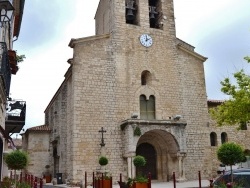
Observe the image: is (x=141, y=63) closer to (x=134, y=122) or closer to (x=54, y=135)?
(x=134, y=122)

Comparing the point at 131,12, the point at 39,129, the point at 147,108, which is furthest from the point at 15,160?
the point at 131,12

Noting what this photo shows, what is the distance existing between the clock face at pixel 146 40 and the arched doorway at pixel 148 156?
6490mm

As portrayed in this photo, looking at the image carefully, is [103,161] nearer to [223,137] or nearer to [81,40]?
[81,40]

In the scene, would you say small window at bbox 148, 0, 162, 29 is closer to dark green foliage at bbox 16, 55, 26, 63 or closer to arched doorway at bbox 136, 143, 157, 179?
arched doorway at bbox 136, 143, 157, 179

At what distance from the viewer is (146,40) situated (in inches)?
832

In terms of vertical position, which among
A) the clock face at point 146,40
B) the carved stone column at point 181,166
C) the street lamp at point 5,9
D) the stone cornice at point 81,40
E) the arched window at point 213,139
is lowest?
the carved stone column at point 181,166

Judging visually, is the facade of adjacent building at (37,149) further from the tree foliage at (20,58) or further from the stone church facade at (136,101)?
the tree foliage at (20,58)

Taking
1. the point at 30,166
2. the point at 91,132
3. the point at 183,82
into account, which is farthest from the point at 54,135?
the point at 183,82

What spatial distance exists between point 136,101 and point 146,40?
4.25m

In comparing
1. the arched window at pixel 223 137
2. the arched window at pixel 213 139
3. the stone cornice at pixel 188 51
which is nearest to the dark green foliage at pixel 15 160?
the stone cornice at pixel 188 51

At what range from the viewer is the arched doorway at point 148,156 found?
20.0m

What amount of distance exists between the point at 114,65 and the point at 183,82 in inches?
194

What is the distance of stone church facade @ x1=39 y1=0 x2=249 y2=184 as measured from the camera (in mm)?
18344

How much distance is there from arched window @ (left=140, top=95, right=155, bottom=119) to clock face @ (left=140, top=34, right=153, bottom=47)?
139 inches
